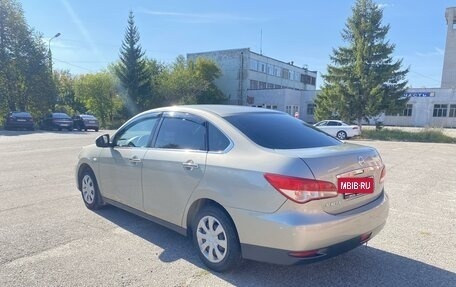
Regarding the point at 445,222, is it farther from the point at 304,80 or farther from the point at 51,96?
Answer: the point at 304,80

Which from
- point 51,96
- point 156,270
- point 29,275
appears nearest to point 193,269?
point 156,270

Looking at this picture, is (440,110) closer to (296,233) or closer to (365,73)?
(365,73)

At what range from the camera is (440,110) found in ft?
142

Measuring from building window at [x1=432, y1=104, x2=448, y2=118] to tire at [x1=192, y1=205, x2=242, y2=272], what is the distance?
48.6 metres

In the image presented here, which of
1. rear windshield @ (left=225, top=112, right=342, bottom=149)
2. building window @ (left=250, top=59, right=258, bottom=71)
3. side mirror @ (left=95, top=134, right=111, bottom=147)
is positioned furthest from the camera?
building window @ (left=250, top=59, right=258, bottom=71)

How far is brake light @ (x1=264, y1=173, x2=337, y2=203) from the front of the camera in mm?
2828

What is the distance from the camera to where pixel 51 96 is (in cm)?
3481

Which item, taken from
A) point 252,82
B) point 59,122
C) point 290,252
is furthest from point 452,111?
point 290,252

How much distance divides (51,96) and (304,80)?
51972 millimetres

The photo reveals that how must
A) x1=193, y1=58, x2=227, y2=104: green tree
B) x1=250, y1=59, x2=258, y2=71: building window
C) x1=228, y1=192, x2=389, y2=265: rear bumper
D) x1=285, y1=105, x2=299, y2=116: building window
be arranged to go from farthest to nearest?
x1=250, y1=59, x2=258, y2=71: building window
x1=285, y1=105, x2=299, y2=116: building window
x1=193, y1=58, x2=227, y2=104: green tree
x1=228, y1=192, x2=389, y2=265: rear bumper

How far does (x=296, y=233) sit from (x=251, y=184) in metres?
0.56

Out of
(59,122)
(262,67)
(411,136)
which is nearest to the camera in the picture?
(411,136)

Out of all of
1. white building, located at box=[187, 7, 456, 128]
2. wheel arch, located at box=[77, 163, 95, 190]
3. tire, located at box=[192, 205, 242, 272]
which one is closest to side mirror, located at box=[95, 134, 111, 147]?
wheel arch, located at box=[77, 163, 95, 190]

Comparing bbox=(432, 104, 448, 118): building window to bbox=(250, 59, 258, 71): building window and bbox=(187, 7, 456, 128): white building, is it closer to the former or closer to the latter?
bbox=(187, 7, 456, 128): white building
